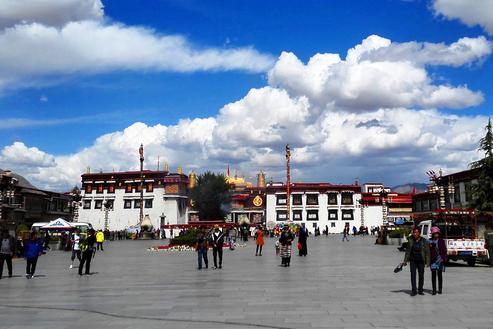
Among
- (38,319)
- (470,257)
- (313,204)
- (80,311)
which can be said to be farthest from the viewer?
(313,204)

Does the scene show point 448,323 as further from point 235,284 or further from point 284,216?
point 284,216

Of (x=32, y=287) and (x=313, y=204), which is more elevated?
(x=313, y=204)

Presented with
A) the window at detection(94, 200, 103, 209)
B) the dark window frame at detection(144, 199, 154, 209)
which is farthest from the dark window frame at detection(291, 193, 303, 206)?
the window at detection(94, 200, 103, 209)

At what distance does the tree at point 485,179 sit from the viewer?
3550 cm

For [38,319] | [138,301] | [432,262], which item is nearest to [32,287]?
[138,301]

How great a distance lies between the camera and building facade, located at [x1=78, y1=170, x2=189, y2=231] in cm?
9612

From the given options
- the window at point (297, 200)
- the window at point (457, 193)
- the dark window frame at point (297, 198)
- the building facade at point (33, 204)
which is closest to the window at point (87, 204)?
the building facade at point (33, 204)

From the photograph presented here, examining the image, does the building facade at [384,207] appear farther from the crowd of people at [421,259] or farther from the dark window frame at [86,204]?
the crowd of people at [421,259]

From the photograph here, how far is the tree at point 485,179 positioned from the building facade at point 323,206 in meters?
62.7

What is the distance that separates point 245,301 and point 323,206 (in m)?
90.4

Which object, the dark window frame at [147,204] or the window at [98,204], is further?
the window at [98,204]

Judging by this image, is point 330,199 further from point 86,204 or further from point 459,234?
point 459,234

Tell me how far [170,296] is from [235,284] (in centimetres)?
297

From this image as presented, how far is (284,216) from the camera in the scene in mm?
102438
